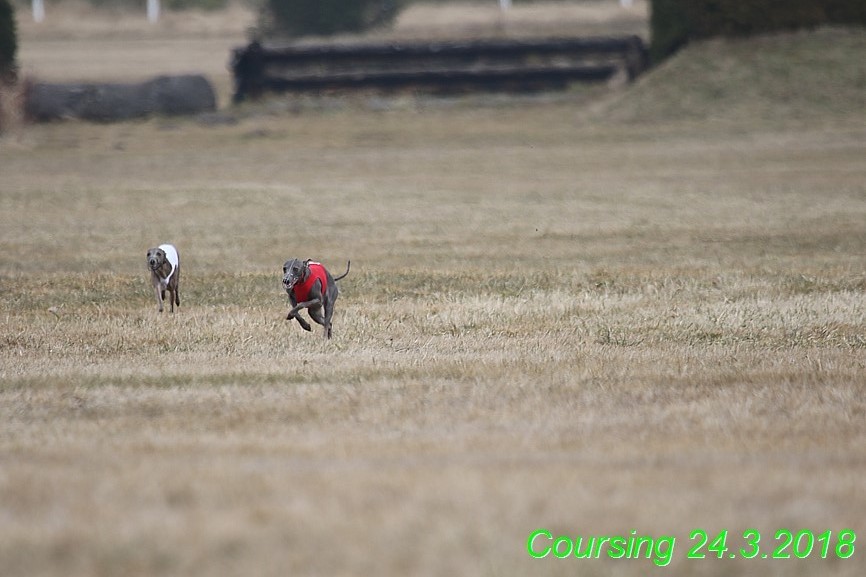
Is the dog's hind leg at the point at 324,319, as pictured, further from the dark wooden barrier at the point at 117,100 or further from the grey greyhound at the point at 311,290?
the dark wooden barrier at the point at 117,100

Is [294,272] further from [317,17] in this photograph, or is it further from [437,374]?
[317,17]

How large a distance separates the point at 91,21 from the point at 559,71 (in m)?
33.2

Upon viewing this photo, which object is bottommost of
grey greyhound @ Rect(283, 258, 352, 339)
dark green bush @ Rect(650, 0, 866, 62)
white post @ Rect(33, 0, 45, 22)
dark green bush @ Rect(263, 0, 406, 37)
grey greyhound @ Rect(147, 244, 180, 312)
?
white post @ Rect(33, 0, 45, 22)

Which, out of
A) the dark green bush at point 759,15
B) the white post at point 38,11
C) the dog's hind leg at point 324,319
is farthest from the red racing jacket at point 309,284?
the white post at point 38,11

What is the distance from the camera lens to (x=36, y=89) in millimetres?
36969

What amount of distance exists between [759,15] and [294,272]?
28.8 meters

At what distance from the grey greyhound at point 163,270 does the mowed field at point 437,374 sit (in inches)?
9.7

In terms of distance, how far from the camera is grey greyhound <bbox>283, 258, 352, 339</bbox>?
36.0ft

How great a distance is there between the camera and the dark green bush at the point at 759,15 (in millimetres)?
36844

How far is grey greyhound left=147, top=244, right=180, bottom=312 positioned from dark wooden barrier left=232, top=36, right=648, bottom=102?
93.5 ft

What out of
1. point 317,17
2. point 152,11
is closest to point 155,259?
point 317,17

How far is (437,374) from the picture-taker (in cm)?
952

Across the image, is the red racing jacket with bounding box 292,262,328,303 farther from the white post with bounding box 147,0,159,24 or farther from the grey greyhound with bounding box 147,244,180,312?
the white post with bounding box 147,0,159,24

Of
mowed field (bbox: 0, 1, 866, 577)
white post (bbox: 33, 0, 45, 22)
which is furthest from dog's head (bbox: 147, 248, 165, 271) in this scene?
white post (bbox: 33, 0, 45, 22)
